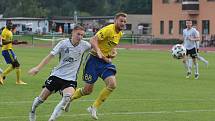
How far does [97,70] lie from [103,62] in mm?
212

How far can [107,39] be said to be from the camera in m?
14.2

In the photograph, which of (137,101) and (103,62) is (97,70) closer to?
(103,62)

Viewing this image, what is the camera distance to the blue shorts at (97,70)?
13875 millimetres

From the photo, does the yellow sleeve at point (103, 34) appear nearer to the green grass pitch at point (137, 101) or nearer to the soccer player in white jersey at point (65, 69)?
the green grass pitch at point (137, 101)

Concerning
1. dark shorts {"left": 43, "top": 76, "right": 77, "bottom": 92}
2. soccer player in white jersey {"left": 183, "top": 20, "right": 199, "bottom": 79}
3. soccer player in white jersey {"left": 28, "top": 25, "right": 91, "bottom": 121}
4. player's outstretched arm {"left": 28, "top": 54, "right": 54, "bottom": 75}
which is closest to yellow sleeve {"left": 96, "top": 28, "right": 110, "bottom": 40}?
soccer player in white jersey {"left": 28, "top": 25, "right": 91, "bottom": 121}

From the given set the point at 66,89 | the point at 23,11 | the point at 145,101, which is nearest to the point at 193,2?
the point at 23,11

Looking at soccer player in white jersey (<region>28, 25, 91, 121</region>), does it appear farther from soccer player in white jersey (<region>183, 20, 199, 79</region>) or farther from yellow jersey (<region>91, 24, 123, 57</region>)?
soccer player in white jersey (<region>183, 20, 199, 79</region>)

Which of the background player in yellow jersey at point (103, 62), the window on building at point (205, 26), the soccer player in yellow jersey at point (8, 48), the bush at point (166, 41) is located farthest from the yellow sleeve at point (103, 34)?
the window on building at point (205, 26)

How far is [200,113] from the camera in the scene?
1445 cm

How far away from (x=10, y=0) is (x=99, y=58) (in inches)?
4877

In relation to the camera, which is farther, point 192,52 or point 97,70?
point 192,52

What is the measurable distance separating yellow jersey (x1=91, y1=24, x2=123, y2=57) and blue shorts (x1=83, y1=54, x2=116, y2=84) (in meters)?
0.28

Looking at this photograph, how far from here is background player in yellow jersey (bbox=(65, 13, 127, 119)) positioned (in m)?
13.7

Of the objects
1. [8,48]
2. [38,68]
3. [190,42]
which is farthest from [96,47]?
[190,42]
